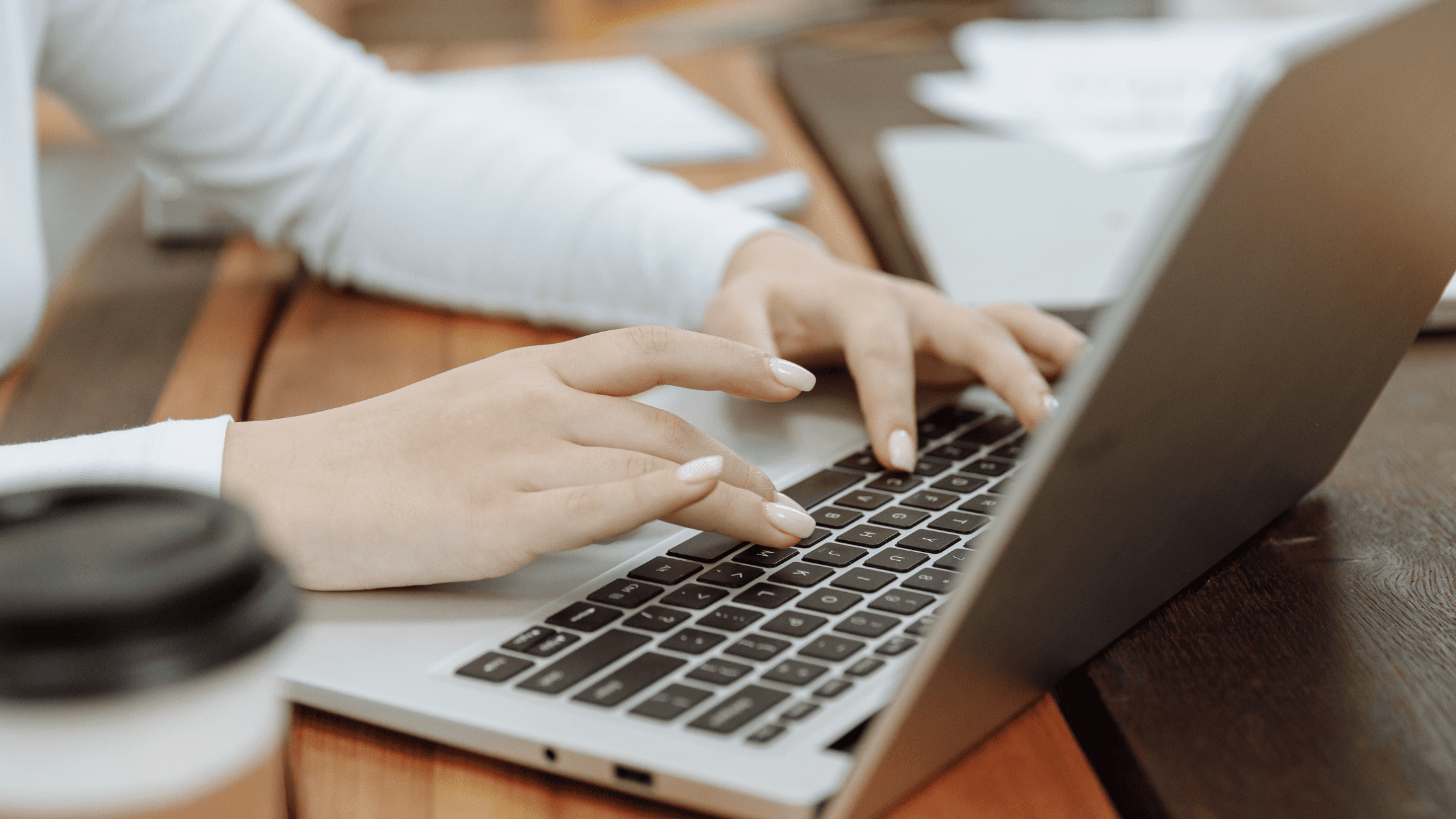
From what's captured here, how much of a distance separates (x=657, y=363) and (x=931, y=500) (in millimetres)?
124

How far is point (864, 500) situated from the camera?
0.48 metres

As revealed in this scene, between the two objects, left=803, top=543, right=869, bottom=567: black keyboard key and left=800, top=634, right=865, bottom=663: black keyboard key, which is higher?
left=800, top=634, right=865, bottom=663: black keyboard key

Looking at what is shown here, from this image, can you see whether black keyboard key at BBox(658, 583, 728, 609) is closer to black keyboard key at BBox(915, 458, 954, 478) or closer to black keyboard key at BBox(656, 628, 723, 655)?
black keyboard key at BBox(656, 628, 723, 655)

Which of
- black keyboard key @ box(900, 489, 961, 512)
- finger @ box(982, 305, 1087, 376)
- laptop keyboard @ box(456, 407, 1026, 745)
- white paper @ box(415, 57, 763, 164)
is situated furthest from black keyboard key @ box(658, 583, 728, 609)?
white paper @ box(415, 57, 763, 164)

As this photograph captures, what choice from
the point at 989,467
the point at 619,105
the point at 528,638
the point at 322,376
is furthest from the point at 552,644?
the point at 619,105

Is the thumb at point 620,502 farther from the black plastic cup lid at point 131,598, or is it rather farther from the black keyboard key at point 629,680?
the black plastic cup lid at point 131,598

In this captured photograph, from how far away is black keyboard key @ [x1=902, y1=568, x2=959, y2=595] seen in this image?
40 centimetres

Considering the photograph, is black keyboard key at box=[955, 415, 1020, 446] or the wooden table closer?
the wooden table

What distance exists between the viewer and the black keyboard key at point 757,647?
1.16 feet

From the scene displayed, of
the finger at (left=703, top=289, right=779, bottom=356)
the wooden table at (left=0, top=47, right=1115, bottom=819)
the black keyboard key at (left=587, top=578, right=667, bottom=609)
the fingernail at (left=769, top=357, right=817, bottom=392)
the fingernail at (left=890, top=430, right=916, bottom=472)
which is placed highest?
the fingernail at (left=769, top=357, right=817, bottom=392)

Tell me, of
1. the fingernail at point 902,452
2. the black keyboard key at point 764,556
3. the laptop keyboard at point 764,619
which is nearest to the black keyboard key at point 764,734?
the laptop keyboard at point 764,619

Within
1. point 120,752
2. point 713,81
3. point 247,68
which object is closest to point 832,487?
point 120,752

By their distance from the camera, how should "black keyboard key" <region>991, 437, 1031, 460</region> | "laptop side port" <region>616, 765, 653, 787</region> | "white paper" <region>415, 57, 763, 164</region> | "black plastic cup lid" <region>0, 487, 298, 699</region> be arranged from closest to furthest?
1. "black plastic cup lid" <region>0, 487, 298, 699</region>
2. "laptop side port" <region>616, 765, 653, 787</region>
3. "black keyboard key" <region>991, 437, 1031, 460</region>
4. "white paper" <region>415, 57, 763, 164</region>

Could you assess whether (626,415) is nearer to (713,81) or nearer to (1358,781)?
(1358,781)
